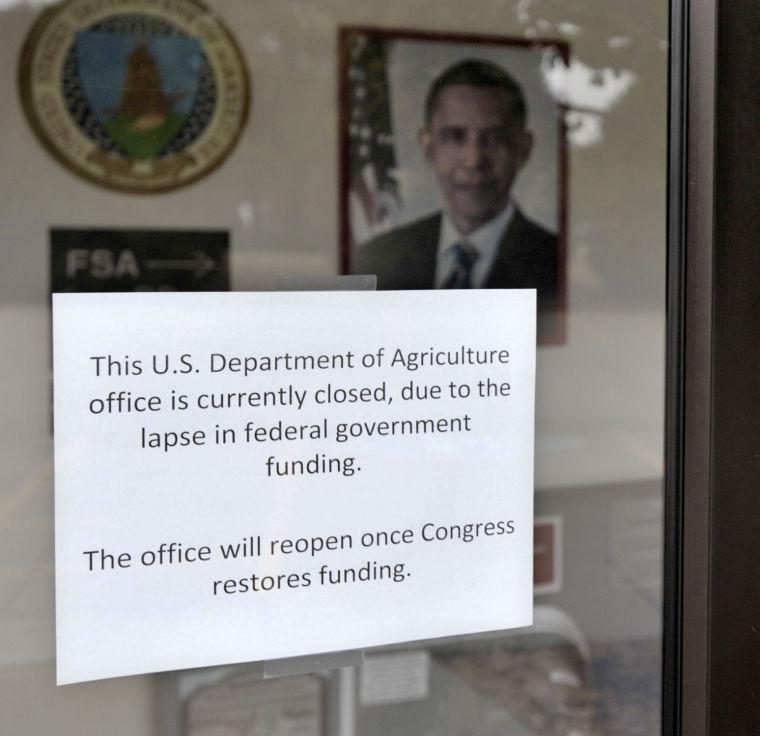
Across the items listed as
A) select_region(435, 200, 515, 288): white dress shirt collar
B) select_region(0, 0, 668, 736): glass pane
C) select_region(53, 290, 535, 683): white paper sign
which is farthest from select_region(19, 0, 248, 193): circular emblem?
select_region(435, 200, 515, 288): white dress shirt collar

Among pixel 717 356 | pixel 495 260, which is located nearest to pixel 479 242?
pixel 495 260

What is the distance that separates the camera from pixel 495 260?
84cm

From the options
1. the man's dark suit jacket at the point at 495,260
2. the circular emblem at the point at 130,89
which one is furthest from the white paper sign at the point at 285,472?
the circular emblem at the point at 130,89

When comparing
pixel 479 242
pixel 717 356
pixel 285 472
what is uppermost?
pixel 479 242

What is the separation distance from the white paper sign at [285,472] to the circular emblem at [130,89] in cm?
12

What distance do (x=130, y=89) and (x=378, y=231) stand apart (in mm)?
263

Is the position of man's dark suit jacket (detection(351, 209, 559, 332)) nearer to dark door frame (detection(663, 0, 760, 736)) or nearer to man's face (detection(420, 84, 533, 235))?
man's face (detection(420, 84, 533, 235))

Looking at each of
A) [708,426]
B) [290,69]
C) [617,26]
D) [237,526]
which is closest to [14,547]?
[237,526]

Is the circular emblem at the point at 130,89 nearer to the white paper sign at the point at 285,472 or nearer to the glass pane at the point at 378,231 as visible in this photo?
the glass pane at the point at 378,231

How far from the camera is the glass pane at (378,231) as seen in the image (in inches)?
28.9

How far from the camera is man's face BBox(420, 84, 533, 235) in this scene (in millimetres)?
836

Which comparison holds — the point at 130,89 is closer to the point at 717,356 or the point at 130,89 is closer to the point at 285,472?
the point at 285,472

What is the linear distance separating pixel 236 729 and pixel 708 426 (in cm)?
56

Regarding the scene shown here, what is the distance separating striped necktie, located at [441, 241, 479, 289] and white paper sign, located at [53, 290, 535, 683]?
0.02 metres
